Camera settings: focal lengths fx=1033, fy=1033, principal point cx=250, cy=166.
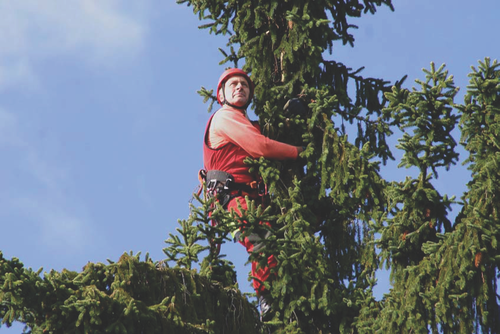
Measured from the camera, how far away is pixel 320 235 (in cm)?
1261

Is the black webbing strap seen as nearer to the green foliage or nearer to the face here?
the face

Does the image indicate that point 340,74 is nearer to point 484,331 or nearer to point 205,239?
point 205,239

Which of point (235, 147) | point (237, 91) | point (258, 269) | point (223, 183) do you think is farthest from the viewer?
point (237, 91)

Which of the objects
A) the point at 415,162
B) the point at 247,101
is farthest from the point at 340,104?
the point at 415,162

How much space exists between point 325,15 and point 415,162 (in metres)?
3.80

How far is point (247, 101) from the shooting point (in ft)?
42.8

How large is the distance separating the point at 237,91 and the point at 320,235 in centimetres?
208

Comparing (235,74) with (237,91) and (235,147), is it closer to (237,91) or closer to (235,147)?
(237,91)

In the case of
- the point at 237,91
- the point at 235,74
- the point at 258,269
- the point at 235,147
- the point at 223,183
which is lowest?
the point at 258,269

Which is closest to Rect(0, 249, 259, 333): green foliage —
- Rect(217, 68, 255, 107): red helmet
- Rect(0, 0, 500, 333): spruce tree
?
Rect(0, 0, 500, 333): spruce tree

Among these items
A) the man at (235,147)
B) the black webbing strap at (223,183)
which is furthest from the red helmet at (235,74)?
the black webbing strap at (223,183)

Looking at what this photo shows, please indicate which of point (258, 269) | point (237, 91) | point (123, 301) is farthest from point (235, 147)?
point (123, 301)

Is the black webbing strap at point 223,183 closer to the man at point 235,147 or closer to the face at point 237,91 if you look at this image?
the man at point 235,147

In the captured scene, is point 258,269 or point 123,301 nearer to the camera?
point 123,301
